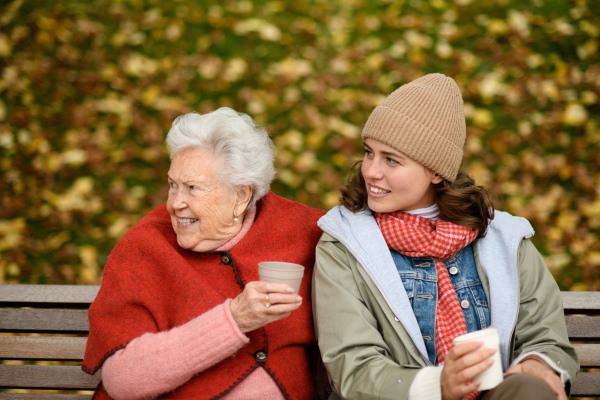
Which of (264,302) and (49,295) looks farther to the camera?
(49,295)

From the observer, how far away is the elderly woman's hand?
80.7 inches

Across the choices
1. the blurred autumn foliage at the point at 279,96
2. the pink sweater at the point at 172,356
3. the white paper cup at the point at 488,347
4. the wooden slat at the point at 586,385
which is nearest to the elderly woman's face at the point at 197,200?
the pink sweater at the point at 172,356

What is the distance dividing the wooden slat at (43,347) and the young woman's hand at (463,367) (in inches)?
68.9

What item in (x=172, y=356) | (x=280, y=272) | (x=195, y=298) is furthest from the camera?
(x=195, y=298)

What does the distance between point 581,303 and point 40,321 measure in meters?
2.66

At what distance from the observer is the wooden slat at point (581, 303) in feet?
9.12

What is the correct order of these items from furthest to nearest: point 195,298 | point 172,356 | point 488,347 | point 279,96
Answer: point 279,96
point 195,298
point 172,356
point 488,347

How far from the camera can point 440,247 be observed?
97.5 inches

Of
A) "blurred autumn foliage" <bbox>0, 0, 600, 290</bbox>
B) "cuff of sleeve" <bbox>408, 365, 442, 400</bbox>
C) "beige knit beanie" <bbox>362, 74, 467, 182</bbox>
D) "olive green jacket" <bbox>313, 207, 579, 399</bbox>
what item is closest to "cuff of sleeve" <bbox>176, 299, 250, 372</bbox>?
"olive green jacket" <bbox>313, 207, 579, 399</bbox>

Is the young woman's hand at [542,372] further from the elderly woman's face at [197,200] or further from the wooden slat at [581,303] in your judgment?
the elderly woman's face at [197,200]

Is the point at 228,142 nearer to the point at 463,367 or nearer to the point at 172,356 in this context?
the point at 172,356

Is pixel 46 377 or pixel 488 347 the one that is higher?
pixel 488 347

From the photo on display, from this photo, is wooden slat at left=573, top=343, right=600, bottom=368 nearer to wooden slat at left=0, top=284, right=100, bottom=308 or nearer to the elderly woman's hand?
the elderly woman's hand

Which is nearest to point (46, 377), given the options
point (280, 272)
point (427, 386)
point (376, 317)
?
point (280, 272)
